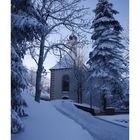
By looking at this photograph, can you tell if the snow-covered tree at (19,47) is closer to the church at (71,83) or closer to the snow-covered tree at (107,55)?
the church at (71,83)

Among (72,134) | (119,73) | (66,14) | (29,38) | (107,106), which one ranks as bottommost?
(72,134)

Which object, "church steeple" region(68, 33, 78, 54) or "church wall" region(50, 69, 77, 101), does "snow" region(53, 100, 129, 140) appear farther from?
"church steeple" region(68, 33, 78, 54)

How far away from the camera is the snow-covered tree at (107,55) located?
2.69 meters

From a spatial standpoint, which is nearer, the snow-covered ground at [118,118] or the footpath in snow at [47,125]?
the footpath in snow at [47,125]

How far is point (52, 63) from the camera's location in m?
2.65

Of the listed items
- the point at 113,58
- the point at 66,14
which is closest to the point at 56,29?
the point at 66,14

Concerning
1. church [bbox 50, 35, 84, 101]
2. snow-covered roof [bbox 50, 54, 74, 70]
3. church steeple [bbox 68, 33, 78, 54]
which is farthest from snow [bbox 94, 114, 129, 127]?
church steeple [bbox 68, 33, 78, 54]

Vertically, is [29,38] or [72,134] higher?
[29,38]

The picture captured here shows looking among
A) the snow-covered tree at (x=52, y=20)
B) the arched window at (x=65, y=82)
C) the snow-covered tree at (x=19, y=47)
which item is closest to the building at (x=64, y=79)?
the arched window at (x=65, y=82)

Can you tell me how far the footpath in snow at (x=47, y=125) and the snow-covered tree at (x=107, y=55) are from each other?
0.35 meters

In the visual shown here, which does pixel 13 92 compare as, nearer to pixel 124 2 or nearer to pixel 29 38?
pixel 29 38

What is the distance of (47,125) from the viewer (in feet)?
8.33

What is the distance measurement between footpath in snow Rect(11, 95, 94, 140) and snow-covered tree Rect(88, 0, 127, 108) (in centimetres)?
35

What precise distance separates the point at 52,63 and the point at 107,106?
0.57 m
